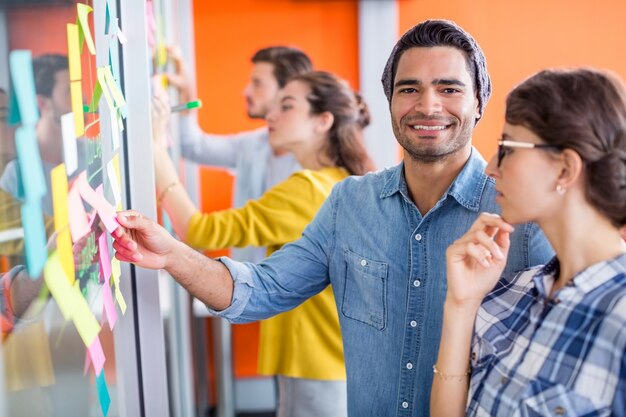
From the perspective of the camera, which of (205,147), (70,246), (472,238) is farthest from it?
(205,147)

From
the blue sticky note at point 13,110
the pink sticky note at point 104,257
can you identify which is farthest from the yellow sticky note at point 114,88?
the blue sticky note at point 13,110

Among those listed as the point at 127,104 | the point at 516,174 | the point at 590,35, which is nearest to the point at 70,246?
the point at 127,104

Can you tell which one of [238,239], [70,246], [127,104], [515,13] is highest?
[515,13]

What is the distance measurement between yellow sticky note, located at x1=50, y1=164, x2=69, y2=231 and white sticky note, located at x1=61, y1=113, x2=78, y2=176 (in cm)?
2

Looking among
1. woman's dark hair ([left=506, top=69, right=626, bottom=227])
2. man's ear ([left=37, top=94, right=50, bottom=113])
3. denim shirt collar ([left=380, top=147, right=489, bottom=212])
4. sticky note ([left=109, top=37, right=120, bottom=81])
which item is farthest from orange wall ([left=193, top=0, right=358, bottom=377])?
man's ear ([left=37, top=94, right=50, bottom=113])

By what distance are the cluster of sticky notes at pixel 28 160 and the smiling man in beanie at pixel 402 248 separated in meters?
0.53

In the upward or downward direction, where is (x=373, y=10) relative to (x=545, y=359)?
upward

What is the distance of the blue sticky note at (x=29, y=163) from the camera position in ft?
2.35

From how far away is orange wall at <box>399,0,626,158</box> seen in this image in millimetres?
3250

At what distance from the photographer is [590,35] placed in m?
3.26

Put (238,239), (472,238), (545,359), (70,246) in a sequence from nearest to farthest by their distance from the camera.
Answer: (70,246) → (545,359) → (472,238) → (238,239)

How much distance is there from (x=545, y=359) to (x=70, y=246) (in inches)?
25.7

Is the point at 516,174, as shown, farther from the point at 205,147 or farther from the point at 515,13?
the point at 515,13

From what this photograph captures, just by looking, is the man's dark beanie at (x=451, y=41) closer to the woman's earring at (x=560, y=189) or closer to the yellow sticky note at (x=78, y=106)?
the woman's earring at (x=560, y=189)
